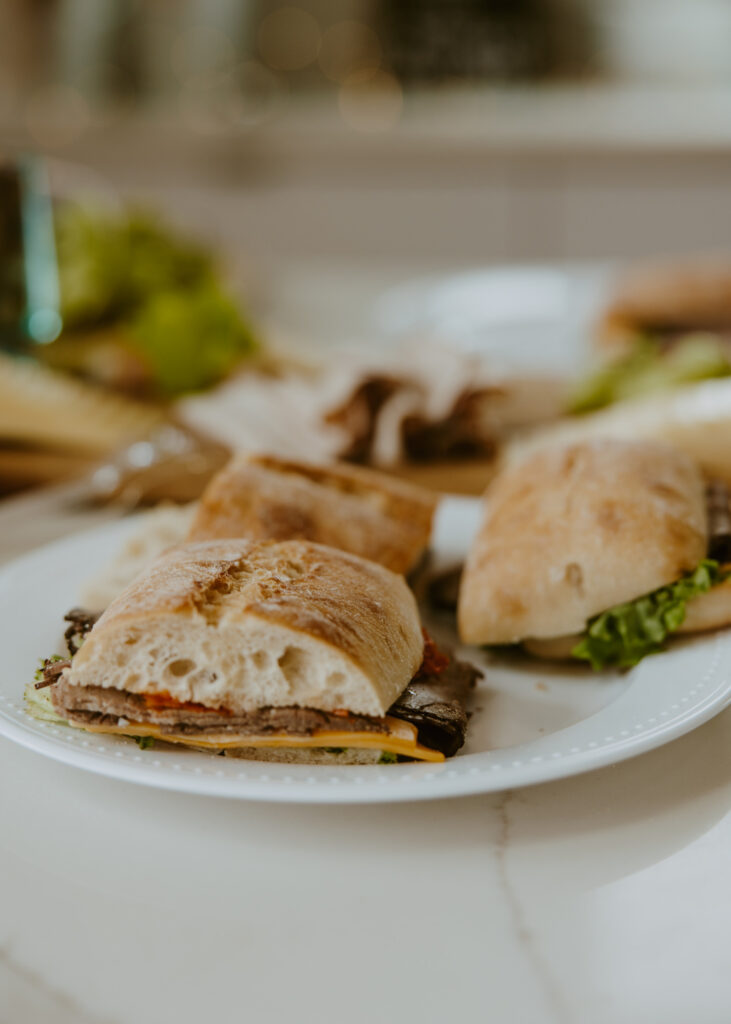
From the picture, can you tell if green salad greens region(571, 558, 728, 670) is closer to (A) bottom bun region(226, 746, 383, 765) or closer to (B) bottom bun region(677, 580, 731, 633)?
(B) bottom bun region(677, 580, 731, 633)

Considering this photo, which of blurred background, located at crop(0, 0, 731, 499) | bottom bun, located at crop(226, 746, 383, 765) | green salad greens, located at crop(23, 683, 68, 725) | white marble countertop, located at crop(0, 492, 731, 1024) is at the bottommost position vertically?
white marble countertop, located at crop(0, 492, 731, 1024)

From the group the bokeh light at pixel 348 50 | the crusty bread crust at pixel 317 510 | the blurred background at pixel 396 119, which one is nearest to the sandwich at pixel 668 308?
the crusty bread crust at pixel 317 510

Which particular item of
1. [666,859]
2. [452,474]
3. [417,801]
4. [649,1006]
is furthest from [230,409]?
[649,1006]

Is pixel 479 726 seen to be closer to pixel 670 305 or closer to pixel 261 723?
pixel 261 723

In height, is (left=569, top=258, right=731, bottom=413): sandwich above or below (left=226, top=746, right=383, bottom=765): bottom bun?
above

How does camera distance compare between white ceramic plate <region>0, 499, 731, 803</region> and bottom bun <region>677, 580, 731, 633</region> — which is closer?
white ceramic plate <region>0, 499, 731, 803</region>

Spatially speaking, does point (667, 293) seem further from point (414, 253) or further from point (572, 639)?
point (414, 253)

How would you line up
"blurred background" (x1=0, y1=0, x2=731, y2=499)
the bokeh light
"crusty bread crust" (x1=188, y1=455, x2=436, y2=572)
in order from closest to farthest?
"crusty bread crust" (x1=188, y1=455, x2=436, y2=572), "blurred background" (x1=0, y1=0, x2=731, y2=499), the bokeh light

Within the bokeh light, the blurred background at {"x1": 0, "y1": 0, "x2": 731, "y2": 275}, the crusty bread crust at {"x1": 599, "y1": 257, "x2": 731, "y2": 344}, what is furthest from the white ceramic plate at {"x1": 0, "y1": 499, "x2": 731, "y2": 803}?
the bokeh light

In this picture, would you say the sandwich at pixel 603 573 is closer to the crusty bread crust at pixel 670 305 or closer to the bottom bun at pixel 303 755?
the bottom bun at pixel 303 755
